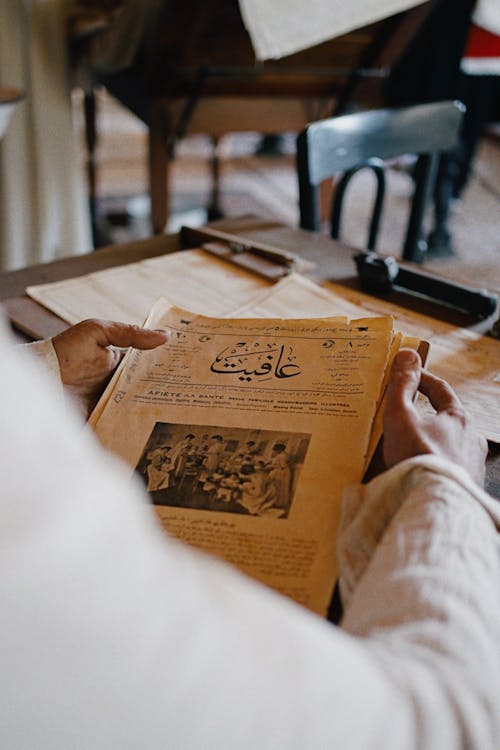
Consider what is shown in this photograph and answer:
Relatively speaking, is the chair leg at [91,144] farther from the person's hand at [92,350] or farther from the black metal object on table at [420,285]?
the person's hand at [92,350]

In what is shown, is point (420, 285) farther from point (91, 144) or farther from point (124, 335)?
point (91, 144)

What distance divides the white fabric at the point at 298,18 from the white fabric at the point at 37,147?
78 cm

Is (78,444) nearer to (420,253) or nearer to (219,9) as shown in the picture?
(420,253)

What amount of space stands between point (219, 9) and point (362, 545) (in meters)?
1.72

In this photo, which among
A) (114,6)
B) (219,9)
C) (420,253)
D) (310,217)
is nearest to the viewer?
(310,217)

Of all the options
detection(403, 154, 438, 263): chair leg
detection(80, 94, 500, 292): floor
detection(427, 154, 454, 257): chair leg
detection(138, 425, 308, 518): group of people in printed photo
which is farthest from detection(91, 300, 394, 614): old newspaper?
detection(427, 154, 454, 257): chair leg

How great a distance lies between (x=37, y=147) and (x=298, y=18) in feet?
3.11

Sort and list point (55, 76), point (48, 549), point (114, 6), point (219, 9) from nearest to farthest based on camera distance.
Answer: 1. point (48, 549)
2. point (219, 9)
3. point (114, 6)
4. point (55, 76)

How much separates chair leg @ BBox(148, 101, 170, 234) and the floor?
0.46 m

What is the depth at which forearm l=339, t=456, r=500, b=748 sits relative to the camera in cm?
28

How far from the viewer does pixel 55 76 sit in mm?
2105

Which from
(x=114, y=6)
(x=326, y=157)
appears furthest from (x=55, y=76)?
(x=326, y=157)

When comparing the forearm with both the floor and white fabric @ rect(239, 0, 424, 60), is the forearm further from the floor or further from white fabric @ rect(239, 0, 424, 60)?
the floor

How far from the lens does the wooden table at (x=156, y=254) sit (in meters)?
0.77
